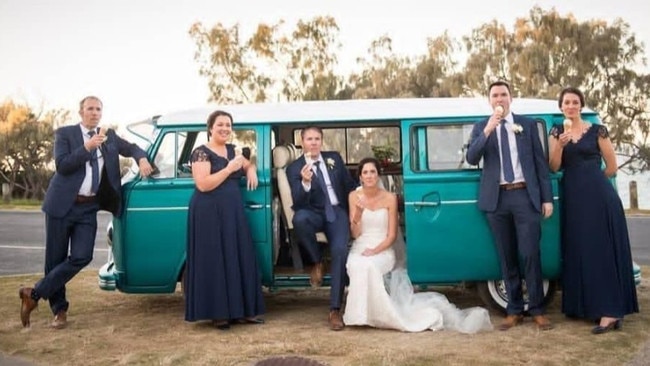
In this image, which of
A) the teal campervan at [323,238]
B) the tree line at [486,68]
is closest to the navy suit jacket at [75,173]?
the teal campervan at [323,238]

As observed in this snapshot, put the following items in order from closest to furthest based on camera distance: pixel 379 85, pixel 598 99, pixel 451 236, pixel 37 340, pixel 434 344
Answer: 1. pixel 434 344
2. pixel 37 340
3. pixel 451 236
4. pixel 598 99
5. pixel 379 85

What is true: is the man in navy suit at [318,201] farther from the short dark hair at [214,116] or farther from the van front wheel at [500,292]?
the van front wheel at [500,292]

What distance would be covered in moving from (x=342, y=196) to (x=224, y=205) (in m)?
1.25

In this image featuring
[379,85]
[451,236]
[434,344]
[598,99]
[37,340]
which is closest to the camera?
[434,344]

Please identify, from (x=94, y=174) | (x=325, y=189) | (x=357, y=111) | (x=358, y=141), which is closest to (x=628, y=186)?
(x=358, y=141)

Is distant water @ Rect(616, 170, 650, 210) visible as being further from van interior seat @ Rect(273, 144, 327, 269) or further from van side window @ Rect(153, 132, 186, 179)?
van side window @ Rect(153, 132, 186, 179)

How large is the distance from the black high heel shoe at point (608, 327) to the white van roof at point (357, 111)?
2078mm

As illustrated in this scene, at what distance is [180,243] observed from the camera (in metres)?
7.41

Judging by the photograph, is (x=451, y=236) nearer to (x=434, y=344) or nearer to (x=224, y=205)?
A: (x=434, y=344)

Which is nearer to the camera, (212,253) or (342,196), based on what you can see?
(212,253)

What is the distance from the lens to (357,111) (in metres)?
7.44

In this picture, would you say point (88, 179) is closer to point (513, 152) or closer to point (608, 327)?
point (513, 152)

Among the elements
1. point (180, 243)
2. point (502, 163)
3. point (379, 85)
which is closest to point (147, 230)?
point (180, 243)

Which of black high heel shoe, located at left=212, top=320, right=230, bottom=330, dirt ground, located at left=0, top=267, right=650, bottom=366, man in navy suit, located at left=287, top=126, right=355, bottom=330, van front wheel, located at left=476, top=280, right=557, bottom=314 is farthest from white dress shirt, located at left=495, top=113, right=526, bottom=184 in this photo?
black high heel shoe, located at left=212, top=320, right=230, bottom=330
